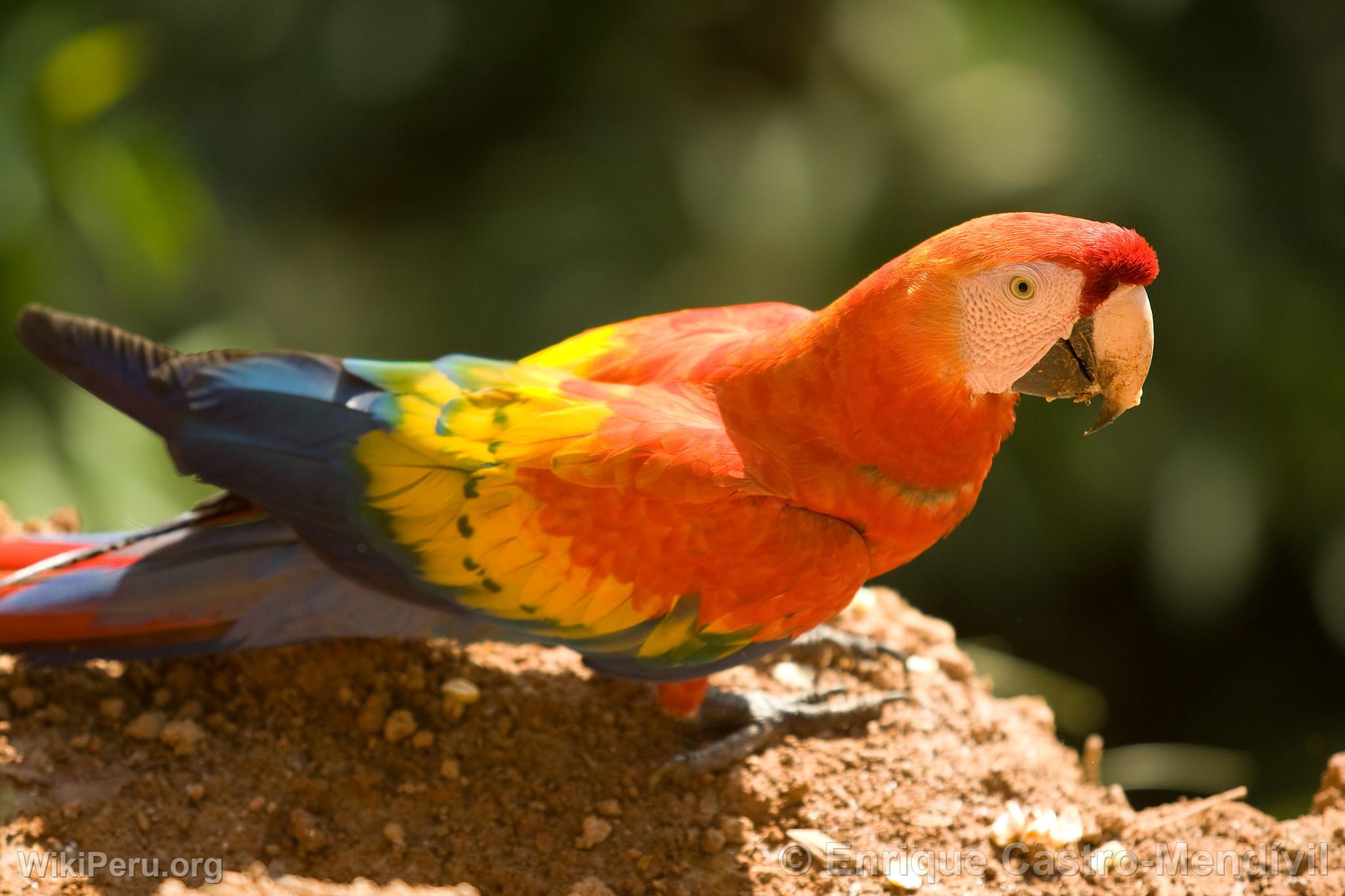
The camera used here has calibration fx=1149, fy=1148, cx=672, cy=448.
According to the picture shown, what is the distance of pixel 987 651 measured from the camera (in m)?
2.67

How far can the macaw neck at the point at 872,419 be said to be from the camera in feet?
5.11

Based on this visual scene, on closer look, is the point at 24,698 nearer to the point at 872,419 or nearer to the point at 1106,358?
the point at 872,419

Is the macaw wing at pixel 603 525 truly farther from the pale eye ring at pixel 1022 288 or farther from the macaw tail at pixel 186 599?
the pale eye ring at pixel 1022 288

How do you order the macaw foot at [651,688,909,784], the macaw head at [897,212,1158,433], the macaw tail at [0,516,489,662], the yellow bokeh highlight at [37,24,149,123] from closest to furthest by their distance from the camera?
the macaw head at [897,212,1158,433]
the macaw tail at [0,516,489,662]
the macaw foot at [651,688,909,784]
the yellow bokeh highlight at [37,24,149,123]

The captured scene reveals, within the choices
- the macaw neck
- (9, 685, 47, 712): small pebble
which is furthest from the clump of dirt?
the macaw neck

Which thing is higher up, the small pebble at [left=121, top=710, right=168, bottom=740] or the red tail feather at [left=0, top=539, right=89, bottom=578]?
the red tail feather at [left=0, top=539, right=89, bottom=578]

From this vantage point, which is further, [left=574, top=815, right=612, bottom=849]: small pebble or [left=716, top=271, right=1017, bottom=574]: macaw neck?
[left=574, top=815, right=612, bottom=849]: small pebble

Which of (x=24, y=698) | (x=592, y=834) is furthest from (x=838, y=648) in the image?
(x=24, y=698)

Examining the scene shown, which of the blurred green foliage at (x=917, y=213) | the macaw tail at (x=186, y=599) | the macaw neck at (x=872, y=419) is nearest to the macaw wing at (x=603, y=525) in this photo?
the macaw neck at (x=872, y=419)

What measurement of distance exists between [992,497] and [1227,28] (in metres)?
1.42

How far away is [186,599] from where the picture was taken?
67.4 inches

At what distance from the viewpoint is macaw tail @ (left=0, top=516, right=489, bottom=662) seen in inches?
66.6

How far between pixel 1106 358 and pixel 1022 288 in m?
0.15

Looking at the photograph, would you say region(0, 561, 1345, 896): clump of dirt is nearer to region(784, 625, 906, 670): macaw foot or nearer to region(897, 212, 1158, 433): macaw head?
region(784, 625, 906, 670): macaw foot
